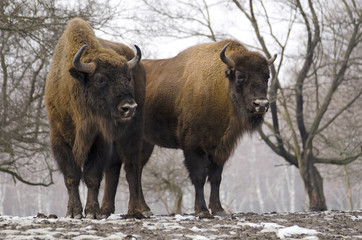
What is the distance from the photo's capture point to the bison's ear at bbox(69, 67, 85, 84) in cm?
684

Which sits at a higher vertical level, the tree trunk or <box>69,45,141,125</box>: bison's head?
<box>69,45,141,125</box>: bison's head

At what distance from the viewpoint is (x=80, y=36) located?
7.37 metres

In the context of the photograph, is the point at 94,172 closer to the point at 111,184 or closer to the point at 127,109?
the point at 111,184

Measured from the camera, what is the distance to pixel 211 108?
809 centimetres

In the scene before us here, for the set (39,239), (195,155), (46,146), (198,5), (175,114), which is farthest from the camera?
(198,5)

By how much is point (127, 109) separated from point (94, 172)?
101cm

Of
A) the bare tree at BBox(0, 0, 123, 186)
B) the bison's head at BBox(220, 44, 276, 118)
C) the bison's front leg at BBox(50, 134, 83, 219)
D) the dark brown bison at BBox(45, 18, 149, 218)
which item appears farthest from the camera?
the bare tree at BBox(0, 0, 123, 186)

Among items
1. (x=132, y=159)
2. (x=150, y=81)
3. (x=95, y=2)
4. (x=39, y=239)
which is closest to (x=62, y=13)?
(x=95, y=2)

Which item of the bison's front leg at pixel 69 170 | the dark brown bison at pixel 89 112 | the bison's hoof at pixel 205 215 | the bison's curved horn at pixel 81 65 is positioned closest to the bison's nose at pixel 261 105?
the bison's hoof at pixel 205 215

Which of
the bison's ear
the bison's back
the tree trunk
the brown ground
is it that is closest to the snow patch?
the brown ground

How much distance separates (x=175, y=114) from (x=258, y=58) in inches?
66.4

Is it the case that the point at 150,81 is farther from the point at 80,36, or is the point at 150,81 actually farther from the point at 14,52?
the point at 14,52

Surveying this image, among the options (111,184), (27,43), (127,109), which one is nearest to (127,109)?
(127,109)

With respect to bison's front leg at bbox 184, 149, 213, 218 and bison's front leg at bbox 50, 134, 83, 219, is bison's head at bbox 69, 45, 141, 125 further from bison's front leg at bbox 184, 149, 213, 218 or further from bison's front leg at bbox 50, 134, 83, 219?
bison's front leg at bbox 184, 149, 213, 218
